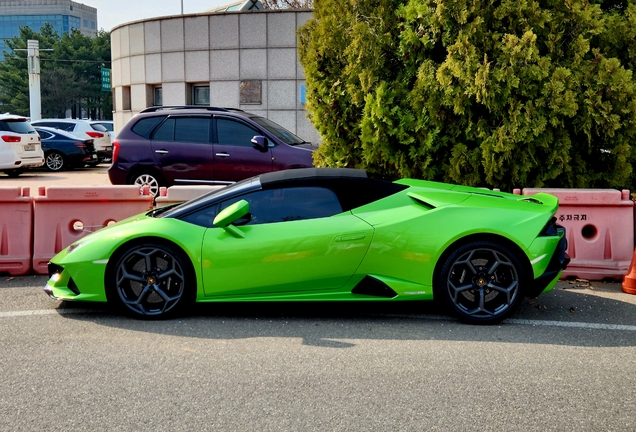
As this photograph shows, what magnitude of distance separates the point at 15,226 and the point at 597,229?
607 centimetres

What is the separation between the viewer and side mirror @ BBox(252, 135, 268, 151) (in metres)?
11.8

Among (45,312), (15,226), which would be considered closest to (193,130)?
(15,226)

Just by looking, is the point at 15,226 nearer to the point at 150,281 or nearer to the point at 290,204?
the point at 150,281

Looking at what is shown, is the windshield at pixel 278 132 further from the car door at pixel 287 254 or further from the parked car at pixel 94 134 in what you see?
the parked car at pixel 94 134

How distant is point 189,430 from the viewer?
3828 millimetres

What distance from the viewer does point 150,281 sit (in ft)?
19.6

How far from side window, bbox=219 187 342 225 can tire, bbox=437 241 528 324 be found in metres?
1.01

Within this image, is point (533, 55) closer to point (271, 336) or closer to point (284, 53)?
point (271, 336)

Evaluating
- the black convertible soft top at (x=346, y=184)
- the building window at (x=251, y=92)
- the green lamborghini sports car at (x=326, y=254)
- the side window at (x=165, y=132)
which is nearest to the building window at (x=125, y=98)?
the building window at (x=251, y=92)

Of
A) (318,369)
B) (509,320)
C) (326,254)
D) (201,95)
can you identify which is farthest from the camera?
(201,95)

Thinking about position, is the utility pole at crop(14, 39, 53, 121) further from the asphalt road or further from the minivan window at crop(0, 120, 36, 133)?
the asphalt road

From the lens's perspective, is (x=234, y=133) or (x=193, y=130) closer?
(x=234, y=133)

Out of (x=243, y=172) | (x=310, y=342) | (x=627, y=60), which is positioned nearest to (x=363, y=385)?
(x=310, y=342)

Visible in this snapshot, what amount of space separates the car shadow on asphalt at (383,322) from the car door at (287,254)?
0.31 meters
